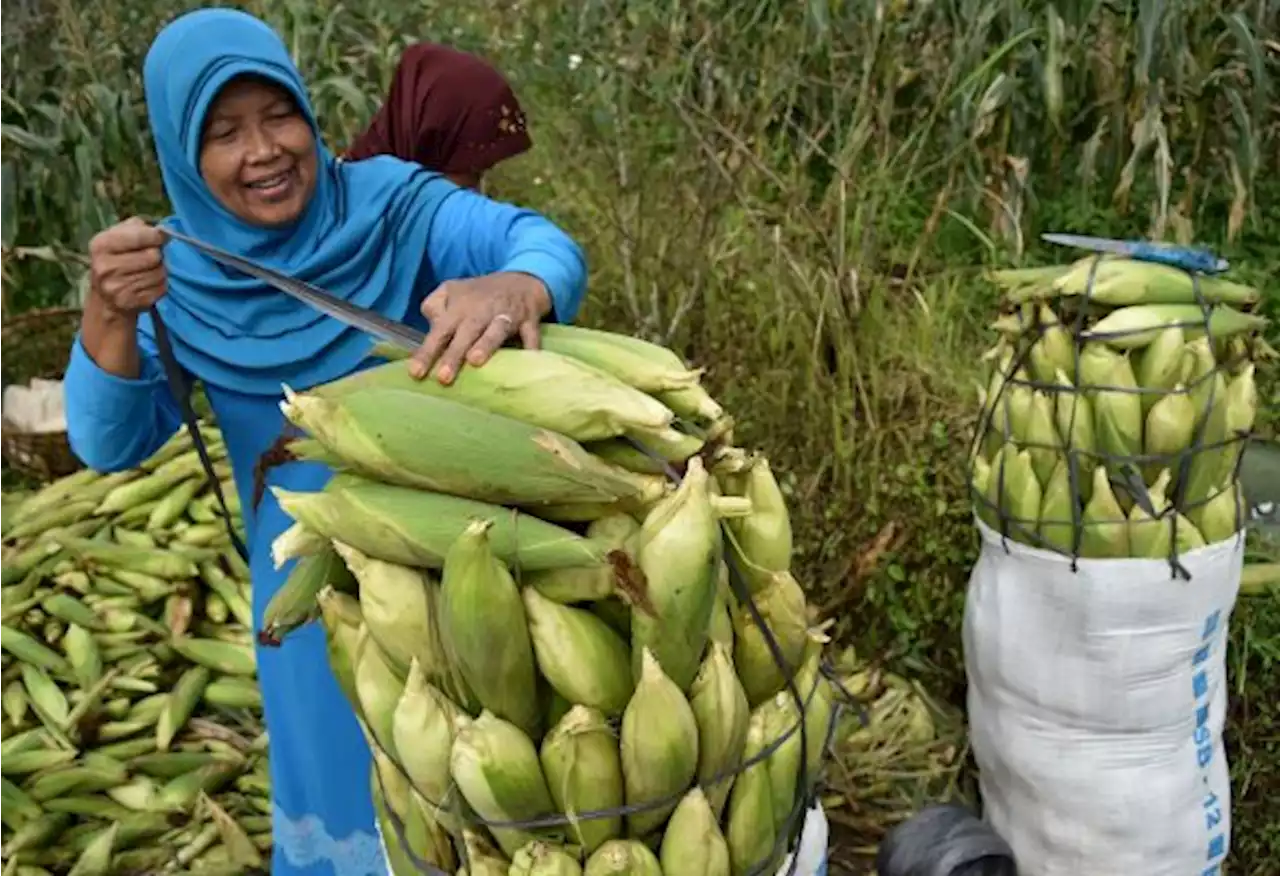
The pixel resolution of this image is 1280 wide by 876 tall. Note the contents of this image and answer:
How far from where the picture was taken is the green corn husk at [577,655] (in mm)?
990

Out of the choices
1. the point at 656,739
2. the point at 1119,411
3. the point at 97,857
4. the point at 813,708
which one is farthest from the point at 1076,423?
the point at 97,857

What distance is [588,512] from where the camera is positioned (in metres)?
1.05

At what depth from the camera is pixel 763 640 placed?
43.4 inches

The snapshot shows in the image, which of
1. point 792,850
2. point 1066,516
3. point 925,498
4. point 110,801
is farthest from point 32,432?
point 792,850

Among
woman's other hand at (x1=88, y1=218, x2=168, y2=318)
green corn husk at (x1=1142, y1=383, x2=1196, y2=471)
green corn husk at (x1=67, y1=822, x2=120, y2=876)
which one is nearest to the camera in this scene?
woman's other hand at (x1=88, y1=218, x2=168, y2=318)

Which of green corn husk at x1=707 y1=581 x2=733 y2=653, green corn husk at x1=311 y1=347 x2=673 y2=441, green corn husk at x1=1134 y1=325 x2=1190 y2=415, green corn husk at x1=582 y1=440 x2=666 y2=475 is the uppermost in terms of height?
green corn husk at x1=311 y1=347 x2=673 y2=441

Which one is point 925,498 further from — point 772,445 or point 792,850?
point 792,850

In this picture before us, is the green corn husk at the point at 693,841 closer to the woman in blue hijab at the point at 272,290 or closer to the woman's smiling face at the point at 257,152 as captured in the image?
the woman in blue hijab at the point at 272,290

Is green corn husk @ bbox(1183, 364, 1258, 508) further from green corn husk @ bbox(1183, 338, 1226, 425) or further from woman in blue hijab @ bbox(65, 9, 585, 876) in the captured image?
woman in blue hijab @ bbox(65, 9, 585, 876)

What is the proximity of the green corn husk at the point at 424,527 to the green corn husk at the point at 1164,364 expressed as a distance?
4.28ft

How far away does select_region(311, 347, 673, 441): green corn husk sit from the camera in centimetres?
104

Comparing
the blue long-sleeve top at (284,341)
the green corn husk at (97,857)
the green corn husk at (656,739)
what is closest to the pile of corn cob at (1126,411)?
the blue long-sleeve top at (284,341)

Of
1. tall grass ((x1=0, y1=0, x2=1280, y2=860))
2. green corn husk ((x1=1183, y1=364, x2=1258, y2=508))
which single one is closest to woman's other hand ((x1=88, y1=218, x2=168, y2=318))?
green corn husk ((x1=1183, y1=364, x2=1258, y2=508))

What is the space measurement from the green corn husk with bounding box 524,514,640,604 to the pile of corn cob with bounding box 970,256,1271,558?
122cm
